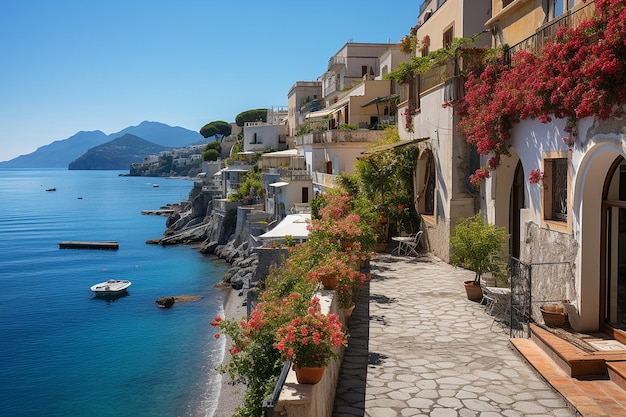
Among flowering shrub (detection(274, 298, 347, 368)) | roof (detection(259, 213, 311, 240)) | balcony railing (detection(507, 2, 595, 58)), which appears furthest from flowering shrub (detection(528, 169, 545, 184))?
roof (detection(259, 213, 311, 240))

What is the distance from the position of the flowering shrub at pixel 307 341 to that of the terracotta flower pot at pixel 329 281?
10.1 ft

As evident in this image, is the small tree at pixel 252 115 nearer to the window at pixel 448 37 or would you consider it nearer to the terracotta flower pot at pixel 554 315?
the window at pixel 448 37

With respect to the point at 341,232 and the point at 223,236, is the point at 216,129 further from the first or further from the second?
the point at 341,232

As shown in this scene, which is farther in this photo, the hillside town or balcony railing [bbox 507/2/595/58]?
balcony railing [bbox 507/2/595/58]

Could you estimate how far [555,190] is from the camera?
10258 mm

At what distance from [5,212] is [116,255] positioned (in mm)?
73153

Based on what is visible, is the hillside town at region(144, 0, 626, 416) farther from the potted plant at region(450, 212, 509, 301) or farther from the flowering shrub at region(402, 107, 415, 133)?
the potted plant at region(450, 212, 509, 301)

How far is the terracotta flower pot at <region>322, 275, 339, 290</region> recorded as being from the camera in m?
8.85

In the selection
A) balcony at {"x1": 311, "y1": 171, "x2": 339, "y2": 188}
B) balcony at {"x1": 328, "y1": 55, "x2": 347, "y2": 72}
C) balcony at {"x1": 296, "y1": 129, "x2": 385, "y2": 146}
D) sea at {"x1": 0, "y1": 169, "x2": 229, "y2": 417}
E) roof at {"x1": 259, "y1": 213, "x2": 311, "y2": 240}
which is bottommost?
sea at {"x1": 0, "y1": 169, "x2": 229, "y2": 417}

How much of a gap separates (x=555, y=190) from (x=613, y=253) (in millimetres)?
1814

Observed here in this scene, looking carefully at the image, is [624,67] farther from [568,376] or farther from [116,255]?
[116,255]

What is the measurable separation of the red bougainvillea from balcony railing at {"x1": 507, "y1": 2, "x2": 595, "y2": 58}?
0.30m

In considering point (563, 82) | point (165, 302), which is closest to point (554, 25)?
point (563, 82)

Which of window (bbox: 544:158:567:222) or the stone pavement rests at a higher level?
window (bbox: 544:158:567:222)
